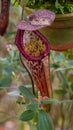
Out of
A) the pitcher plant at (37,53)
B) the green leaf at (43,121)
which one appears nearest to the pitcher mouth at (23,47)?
the pitcher plant at (37,53)

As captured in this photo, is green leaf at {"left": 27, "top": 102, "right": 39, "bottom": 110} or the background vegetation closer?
green leaf at {"left": 27, "top": 102, "right": 39, "bottom": 110}

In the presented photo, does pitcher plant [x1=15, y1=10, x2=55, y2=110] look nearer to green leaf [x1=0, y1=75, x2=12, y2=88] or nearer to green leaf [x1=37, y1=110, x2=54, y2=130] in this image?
green leaf [x1=37, y1=110, x2=54, y2=130]

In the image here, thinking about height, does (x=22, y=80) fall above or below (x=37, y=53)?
below

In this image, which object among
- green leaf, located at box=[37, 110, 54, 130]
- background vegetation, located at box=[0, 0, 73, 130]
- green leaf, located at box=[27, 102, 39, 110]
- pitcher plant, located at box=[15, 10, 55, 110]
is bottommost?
background vegetation, located at box=[0, 0, 73, 130]

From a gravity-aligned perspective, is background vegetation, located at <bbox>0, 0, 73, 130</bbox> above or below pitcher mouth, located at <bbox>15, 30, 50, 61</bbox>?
below

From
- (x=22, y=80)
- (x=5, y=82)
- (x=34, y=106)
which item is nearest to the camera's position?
(x=34, y=106)

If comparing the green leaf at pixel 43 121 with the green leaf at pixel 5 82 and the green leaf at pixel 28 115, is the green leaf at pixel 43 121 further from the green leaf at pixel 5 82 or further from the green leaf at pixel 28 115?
the green leaf at pixel 5 82

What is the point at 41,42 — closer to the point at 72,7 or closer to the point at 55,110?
the point at 72,7

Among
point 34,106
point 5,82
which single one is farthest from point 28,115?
point 5,82

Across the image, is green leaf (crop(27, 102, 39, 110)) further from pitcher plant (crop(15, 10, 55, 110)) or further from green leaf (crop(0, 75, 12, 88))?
green leaf (crop(0, 75, 12, 88))

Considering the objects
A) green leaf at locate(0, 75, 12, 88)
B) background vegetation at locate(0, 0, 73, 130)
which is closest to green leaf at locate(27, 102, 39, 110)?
background vegetation at locate(0, 0, 73, 130)

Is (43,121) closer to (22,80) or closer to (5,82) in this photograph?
(5,82)

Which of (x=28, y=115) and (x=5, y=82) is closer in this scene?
(x=28, y=115)
